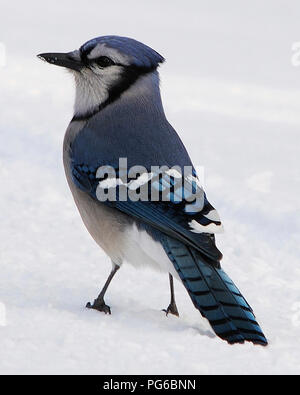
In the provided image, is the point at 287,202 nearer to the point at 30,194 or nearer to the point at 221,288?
the point at 30,194

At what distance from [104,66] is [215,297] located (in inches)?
51.3

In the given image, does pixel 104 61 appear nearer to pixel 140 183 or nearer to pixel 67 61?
pixel 67 61

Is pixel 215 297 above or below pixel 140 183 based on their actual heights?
below

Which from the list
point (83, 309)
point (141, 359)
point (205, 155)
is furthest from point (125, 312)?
point (205, 155)

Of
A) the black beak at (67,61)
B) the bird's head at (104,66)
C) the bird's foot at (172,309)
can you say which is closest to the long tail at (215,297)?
the bird's foot at (172,309)

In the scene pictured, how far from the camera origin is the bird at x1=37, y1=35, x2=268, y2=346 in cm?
393

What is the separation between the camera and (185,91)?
428 inches

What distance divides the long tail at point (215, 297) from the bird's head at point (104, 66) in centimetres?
91

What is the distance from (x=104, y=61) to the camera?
14.7 ft

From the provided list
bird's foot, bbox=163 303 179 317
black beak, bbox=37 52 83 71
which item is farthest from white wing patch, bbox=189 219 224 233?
black beak, bbox=37 52 83 71

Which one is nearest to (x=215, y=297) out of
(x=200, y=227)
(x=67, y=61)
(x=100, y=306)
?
(x=200, y=227)

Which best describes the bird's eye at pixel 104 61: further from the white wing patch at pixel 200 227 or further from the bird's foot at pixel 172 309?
the bird's foot at pixel 172 309

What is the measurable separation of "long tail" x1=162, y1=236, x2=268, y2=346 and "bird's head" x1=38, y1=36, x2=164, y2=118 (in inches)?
35.7

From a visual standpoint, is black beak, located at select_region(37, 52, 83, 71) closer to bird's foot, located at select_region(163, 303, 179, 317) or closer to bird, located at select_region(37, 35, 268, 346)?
bird, located at select_region(37, 35, 268, 346)
